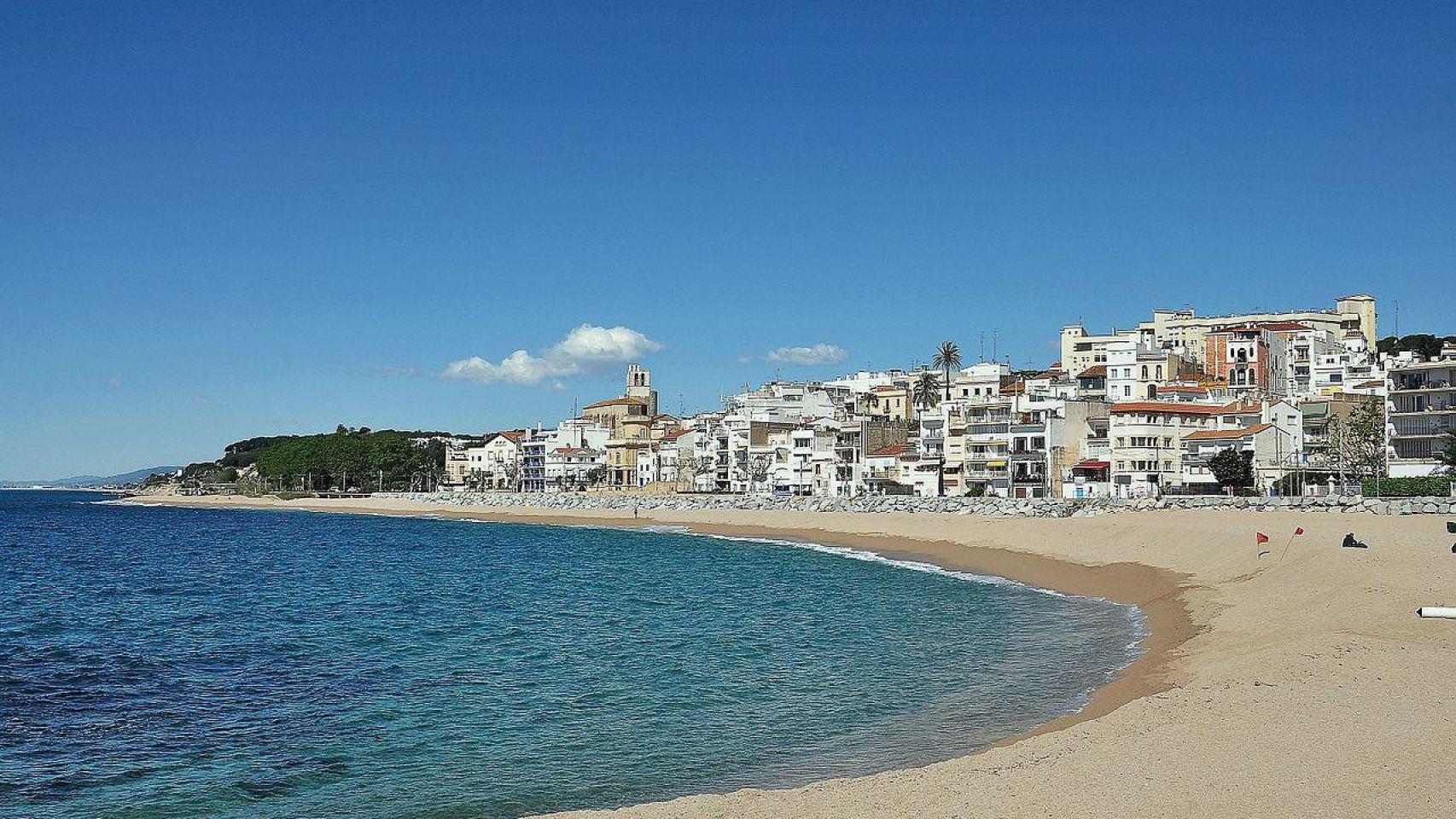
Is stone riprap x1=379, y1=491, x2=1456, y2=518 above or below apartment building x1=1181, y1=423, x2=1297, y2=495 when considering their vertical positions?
below

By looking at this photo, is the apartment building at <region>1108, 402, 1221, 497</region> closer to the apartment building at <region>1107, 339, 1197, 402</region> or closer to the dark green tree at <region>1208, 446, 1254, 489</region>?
the dark green tree at <region>1208, 446, 1254, 489</region>

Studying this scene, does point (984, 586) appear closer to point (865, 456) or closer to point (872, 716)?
point (872, 716)

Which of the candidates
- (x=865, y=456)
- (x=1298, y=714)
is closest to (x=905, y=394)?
(x=865, y=456)

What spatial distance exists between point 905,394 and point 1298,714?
370 feet

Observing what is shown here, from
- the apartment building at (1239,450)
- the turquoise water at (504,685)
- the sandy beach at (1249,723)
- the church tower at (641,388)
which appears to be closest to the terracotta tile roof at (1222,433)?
the apartment building at (1239,450)

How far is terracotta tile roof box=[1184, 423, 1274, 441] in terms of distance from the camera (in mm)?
74062

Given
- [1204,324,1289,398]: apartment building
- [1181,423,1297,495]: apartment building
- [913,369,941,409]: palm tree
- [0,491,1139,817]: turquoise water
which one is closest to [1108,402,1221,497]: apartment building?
[1181,423,1297,495]: apartment building

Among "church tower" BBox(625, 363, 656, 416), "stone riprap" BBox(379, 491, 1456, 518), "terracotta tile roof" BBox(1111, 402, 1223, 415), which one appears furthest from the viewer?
"church tower" BBox(625, 363, 656, 416)

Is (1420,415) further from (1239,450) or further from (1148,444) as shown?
(1148,444)

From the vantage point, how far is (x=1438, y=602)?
20.8 metres

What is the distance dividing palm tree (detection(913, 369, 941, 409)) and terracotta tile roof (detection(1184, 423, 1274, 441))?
41075 millimetres

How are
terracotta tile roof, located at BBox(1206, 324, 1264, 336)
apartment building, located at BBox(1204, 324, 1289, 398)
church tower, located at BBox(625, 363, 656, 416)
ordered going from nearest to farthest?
apartment building, located at BBox(1204, 324, 1289, 398)
terracotta tile roof, located at BBox(1206, 324, 1264, 336)
church tower, located at BBox(625, 363, 656, 416)

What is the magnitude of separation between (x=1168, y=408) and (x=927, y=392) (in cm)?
4027

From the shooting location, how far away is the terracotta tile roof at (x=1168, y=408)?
78.1 m
